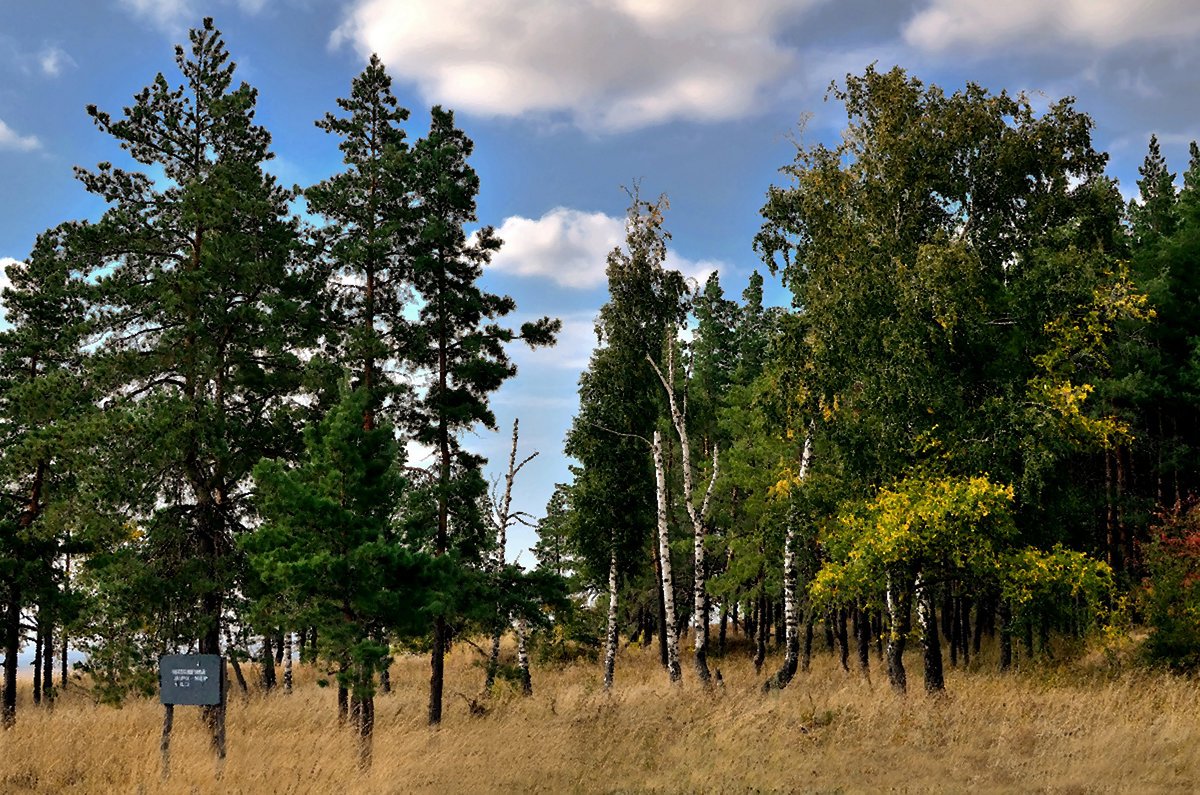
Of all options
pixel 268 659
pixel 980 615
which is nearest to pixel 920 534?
pixel 268 659

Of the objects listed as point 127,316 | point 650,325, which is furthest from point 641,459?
point 127,316

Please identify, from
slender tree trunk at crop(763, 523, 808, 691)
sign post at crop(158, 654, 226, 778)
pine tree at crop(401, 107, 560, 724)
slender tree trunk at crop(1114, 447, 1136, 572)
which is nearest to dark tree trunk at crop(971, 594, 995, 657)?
slender tree trunk at crop(1114, 447, 1136, 572)

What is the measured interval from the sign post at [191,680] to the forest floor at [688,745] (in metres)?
0.82

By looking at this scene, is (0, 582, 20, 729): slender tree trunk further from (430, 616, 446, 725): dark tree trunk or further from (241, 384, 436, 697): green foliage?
(241, 384, 436, 697): green foliage

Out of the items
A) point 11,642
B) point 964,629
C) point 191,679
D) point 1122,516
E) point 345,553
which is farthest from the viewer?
point 964,629

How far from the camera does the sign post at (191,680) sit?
13.3 meters

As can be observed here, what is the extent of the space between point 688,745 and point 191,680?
8053mm

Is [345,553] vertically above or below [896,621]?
above

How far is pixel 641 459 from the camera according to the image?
31578 millimetres

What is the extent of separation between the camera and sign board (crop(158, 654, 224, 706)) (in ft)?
43.7

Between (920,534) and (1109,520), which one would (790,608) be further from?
(1109,520)

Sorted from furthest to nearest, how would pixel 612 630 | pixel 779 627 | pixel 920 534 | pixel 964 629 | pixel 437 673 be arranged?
pixel 779 627, pixel 964 629, pixel 612 630, pixel 437 673, pixel 920 534

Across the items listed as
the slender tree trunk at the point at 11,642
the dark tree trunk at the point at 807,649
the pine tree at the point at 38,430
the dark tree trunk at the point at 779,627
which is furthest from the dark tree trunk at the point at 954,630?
the slender tree trunk at the point at 11,642

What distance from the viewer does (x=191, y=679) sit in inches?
529
